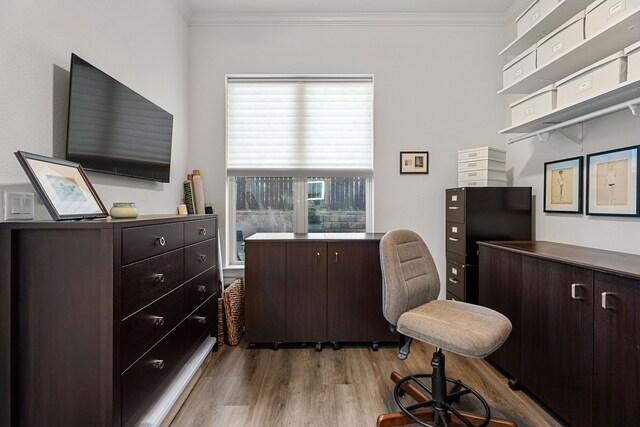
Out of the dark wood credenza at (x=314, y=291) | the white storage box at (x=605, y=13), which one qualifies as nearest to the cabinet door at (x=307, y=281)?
the dark wood credenza at (x=314, y=291)

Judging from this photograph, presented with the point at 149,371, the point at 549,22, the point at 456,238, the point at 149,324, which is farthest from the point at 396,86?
the point at 149,371

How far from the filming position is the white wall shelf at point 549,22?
6.19 feet

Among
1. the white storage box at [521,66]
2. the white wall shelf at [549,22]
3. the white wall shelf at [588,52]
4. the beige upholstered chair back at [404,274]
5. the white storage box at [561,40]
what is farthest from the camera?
the white storage box at [521,66]

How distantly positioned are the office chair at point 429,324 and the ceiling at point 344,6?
2.41 m

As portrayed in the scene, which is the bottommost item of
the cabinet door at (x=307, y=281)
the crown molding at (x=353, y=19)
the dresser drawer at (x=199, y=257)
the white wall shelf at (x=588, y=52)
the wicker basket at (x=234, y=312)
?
the wicker basket at (x=234, y=312)

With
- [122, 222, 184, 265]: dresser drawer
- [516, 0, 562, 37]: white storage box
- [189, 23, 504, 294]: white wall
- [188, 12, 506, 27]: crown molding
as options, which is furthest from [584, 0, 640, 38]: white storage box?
[122, 222, 184, 265]: dresser drawer

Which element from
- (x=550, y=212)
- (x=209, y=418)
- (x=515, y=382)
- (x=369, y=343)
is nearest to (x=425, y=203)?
(x=550, y=212)

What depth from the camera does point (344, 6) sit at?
120 inches

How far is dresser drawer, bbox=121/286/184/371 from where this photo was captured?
1.34 meters

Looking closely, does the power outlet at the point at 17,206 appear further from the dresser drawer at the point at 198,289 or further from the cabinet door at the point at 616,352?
the cabinet door at the point at 616,352

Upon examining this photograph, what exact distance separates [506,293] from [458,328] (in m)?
0.82

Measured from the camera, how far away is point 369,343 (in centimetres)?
262

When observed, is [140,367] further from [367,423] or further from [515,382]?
[515,382]

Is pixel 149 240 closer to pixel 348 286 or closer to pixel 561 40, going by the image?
pixel 348 286
